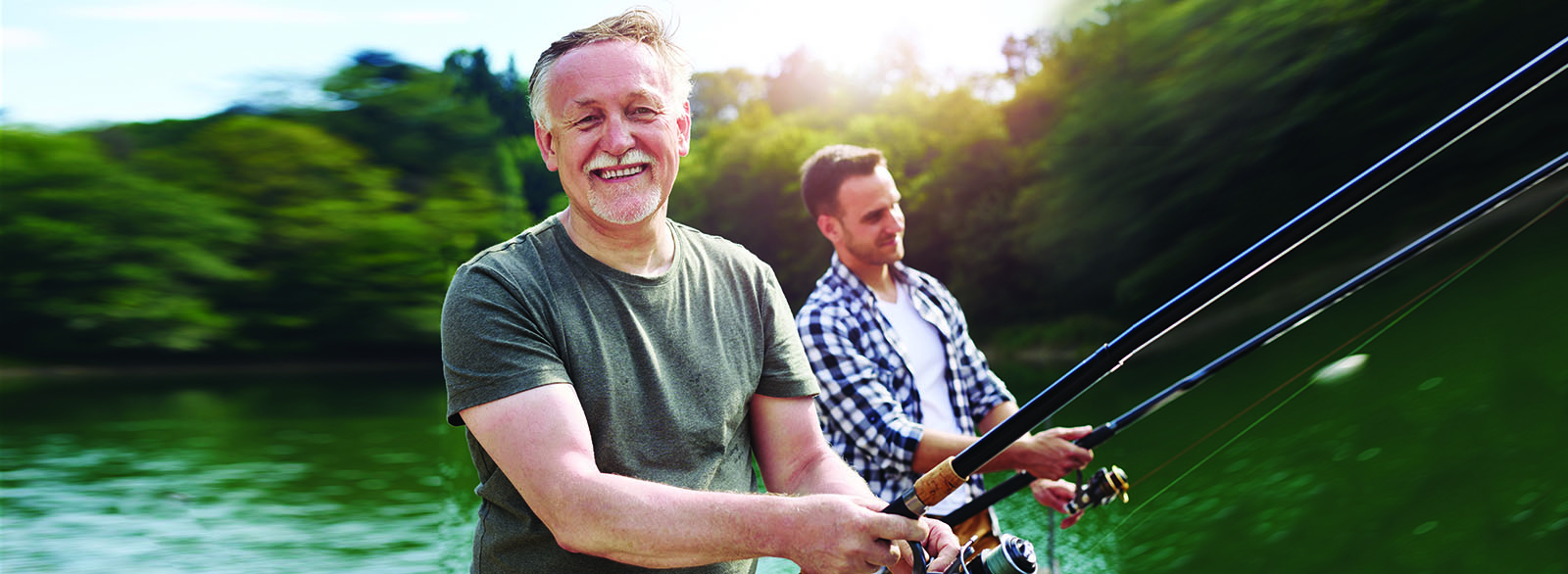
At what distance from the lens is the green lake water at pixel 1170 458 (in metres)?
4.78

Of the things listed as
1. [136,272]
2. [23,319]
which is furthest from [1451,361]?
[23,319]

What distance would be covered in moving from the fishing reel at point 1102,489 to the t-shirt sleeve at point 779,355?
2.71 feet

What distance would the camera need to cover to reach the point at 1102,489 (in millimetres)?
1903

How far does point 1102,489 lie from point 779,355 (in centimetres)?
92

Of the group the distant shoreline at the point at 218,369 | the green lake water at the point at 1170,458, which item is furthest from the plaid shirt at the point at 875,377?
the distant shoreline at the point at 218,369

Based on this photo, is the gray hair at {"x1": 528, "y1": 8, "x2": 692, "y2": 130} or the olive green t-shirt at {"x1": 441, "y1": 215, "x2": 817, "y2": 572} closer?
the olive green t-shirt at {"x1": 441, "y1": 215, "x2": 817, "y2": 572}

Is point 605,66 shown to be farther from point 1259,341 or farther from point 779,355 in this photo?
point 1259,341

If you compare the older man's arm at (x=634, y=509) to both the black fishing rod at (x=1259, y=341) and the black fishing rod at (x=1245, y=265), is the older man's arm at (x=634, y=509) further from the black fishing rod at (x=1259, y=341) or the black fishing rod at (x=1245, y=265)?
the black fishing rod at (x=1259, y=341)

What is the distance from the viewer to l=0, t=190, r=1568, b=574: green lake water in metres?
4.78

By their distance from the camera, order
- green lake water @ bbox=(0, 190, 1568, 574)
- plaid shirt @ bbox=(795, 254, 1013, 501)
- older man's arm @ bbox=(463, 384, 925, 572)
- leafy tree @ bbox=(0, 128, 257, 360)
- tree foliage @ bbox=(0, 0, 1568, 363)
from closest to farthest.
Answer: older man's arm @ bbox=(463, 384, 925, 572) < plaid shirt @ bbox=(795, 254, 1013, 501) < green lake water @ bbox=(0, 190, 1568, 574) < tree foliage @ bbox=(0, 0, 1568, 363) < leafy tree @ bbox=(0, 128, 257, 360)

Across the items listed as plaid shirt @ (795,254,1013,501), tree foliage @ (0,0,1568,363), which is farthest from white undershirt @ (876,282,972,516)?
tree foliage @ (0,0,1568,363)

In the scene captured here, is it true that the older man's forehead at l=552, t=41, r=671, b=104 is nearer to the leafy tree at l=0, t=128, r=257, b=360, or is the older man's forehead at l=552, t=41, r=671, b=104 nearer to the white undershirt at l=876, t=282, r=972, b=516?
the white undershirt at l=876, t=282, r=972, b=516

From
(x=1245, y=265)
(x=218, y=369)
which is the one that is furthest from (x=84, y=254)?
(x=1245, y=265)

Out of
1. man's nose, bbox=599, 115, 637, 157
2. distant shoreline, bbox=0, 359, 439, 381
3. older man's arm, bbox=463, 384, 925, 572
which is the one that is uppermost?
man's nose, bbox=599, 115, 637, 157
